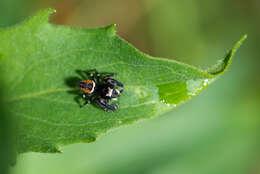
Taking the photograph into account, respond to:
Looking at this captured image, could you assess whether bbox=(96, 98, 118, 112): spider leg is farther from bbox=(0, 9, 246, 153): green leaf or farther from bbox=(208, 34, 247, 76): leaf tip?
bbox=(208, 34, 247, 76): leaf tip

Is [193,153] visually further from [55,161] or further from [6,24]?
[6,24]

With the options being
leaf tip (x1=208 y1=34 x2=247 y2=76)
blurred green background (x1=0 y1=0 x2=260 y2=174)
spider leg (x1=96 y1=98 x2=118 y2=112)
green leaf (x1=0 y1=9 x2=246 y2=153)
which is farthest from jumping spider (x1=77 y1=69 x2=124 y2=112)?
blurred green background (x1=0 y1=0 x2=260 y2=174)

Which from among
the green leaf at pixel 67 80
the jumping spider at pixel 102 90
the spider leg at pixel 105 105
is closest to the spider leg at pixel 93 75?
the jumping spider at pixel 102 90

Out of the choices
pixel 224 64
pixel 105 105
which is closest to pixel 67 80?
pixel 105 105

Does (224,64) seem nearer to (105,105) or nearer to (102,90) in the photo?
(105,105)

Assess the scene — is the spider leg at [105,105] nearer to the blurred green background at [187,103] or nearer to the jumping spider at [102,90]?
the jumping spider at [102,90]

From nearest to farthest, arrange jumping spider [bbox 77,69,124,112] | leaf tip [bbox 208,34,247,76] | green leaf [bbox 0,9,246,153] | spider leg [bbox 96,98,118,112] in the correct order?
leaf tip [bbox 208,34,247,76]
green leaf [bbox 0,9,246,153]
spider leg [bbox 96,98,118,112]
jumping spider [bbox 77,69,124,112]

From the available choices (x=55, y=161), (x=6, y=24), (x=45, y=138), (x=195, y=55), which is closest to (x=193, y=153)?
(x=195, y=55)
